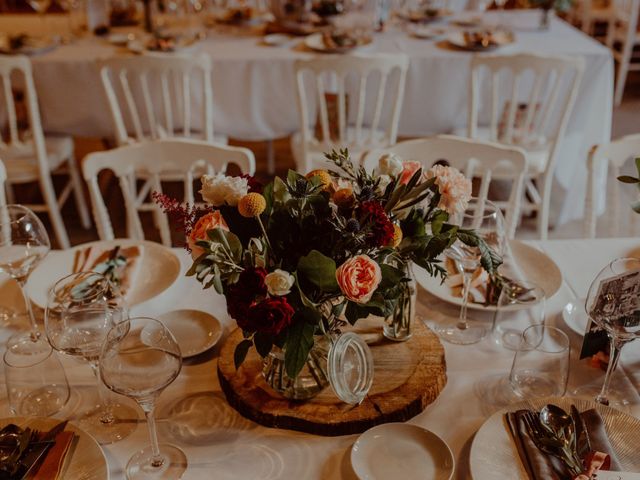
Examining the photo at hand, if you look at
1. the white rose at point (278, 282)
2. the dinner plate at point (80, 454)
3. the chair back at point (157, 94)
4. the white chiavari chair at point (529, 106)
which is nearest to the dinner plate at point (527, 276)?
the white rose at point (278, 282)

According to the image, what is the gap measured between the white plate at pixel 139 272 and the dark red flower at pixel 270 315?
21.6 inches

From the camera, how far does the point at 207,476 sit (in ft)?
3.06

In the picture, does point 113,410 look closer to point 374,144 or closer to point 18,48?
point 374,144

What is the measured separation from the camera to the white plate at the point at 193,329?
1163mm

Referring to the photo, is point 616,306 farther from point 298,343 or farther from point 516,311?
point 298,343

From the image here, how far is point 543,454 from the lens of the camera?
910 mm

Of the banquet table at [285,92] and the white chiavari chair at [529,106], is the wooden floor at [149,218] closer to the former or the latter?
the banquet table at [285,92]

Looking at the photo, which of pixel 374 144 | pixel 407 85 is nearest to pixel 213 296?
pixel 374 144

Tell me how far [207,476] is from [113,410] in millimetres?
216

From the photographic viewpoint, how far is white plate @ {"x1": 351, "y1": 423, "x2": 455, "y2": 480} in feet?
2.98

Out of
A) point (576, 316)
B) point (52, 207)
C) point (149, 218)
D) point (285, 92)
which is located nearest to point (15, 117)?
point (52, 207)

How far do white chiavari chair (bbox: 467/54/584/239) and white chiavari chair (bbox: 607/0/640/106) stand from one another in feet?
6.37

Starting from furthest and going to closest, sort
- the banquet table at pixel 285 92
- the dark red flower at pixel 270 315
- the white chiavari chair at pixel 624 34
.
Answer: the white chiavari chair at pixel 624 34, the banquet table at pixel 285 92, the dark red flower at pixel 270 315

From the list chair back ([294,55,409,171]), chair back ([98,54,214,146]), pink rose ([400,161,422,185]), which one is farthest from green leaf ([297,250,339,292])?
chair back ([98,54,214,146])
